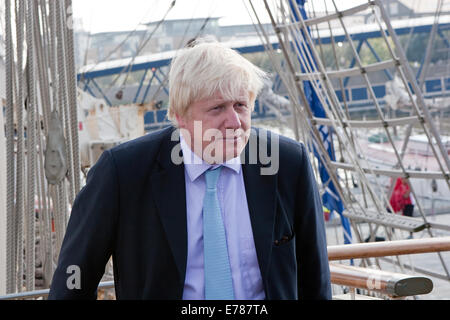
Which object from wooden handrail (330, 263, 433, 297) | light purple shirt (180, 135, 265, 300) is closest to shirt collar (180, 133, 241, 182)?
light purple shirt (180, 135, 265, 300)

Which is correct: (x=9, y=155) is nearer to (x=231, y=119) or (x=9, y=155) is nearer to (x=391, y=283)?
(x=391, y=283)

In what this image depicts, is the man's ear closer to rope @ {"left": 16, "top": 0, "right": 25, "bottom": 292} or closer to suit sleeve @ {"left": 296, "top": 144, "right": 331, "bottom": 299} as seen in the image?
suit sleeve @ {"left": 296, "top": 144, "right": 331, "bottom": 299}

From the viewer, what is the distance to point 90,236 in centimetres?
115

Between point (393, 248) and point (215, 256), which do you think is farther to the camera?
point (393, 248)

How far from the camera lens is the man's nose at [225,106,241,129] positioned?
1.11 m

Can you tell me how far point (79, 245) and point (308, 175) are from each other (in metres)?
0.37

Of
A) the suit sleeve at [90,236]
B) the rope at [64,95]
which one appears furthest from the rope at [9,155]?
the suit sleeve at [90,236]

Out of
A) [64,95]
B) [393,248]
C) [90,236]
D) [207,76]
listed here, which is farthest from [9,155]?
[207,76]

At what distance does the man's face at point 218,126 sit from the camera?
112 centimetres

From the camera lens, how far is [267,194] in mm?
1173

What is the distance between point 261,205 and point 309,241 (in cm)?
11

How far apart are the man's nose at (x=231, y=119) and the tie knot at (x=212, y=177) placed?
8 cm

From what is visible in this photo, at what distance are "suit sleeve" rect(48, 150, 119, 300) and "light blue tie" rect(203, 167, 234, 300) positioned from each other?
0.14 metres
